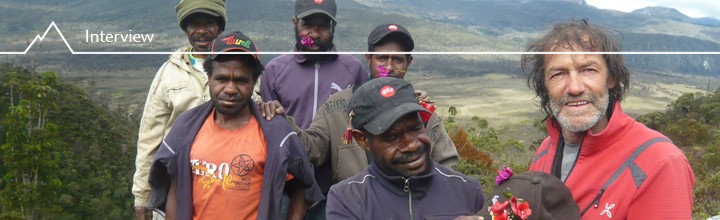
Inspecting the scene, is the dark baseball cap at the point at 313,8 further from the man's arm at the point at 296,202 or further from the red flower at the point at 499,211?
the red flower at the point at 499,211

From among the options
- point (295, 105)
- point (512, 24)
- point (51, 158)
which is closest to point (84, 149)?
point (51, 158)

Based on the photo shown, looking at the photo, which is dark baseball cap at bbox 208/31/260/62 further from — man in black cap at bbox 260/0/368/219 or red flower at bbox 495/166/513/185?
red flower at bbox 495/166/513/185

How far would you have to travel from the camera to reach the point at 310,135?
342 cm

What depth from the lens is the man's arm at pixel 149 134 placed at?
378 centimetres

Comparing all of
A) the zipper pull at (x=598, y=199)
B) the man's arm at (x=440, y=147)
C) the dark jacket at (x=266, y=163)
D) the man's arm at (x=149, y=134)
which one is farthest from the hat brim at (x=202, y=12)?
the zipper pull at (x=598, y=199)

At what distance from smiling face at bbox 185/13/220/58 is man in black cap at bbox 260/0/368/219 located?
435 millimetres

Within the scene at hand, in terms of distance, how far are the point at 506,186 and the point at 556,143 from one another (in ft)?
1.75

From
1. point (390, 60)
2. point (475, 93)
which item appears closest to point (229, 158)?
point (390, 60)

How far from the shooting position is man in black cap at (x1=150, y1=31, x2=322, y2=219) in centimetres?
311

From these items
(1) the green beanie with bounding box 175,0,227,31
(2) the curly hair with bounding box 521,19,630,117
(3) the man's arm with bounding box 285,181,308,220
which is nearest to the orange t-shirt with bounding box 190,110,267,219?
(3) the man's arm with bounding box 285,181,308,220

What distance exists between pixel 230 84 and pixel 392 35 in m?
1.13

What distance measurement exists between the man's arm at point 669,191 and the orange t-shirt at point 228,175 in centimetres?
175

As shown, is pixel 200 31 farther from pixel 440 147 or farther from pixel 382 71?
pixel 440 147

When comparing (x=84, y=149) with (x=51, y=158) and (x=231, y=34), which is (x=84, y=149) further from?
(x=231, y=34)
